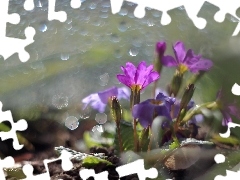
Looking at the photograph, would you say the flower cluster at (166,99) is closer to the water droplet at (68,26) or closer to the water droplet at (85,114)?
the water droplet at (85,114)

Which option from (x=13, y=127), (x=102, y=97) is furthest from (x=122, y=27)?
(x=13, y=127)

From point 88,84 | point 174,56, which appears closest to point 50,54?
point 88,84

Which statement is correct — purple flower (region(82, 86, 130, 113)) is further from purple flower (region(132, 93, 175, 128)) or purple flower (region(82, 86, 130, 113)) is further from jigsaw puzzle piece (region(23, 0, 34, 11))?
jigsaw puzzle piece (region(23, 0, 34, 11))

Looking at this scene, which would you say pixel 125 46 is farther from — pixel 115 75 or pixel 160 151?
pixel 160 151

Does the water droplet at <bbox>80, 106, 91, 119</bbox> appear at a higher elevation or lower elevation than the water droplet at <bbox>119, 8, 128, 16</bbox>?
lower

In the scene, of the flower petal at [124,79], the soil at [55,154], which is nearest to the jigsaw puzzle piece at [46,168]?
the soil at [55,154]

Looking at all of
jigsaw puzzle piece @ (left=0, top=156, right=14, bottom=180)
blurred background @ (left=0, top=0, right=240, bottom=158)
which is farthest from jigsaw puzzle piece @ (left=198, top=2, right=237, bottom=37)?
jigsaw puzzle piece @ (left=0, top=156, right=14, bottom=180)

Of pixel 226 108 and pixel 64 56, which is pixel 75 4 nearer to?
pixel 64 56

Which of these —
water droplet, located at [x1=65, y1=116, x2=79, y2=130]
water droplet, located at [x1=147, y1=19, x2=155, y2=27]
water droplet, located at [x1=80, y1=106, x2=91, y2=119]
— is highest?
water droplet, located at [x1=147, y1=19, x2=155, y2=27]
